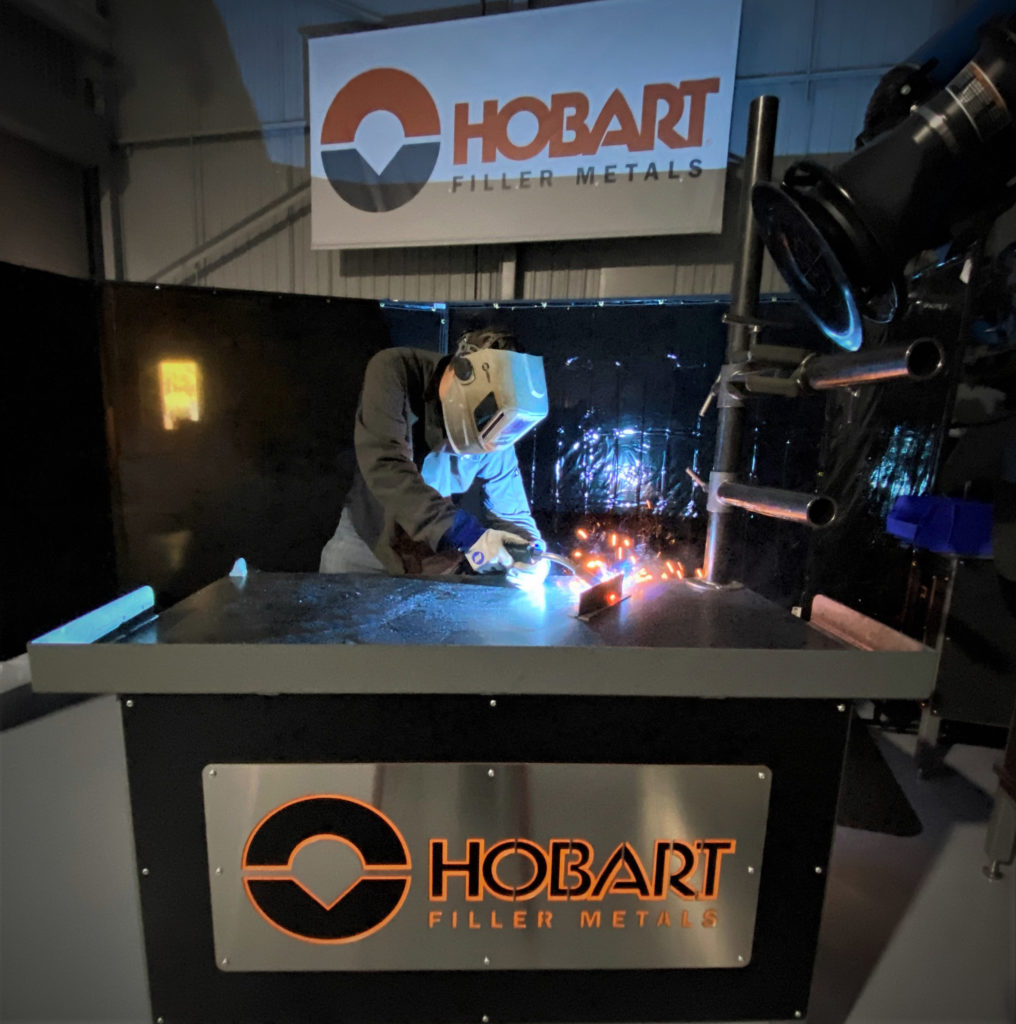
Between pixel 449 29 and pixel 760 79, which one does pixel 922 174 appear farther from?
pixel 449 29

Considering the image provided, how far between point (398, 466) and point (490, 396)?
32 centimetres

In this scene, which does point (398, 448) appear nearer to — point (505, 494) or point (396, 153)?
point (505, 494)

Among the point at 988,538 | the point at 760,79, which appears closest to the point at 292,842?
the point at 988,538

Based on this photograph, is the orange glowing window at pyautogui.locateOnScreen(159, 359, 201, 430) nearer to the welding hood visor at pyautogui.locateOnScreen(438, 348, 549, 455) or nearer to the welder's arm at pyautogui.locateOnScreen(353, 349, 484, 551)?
the welder's arm at pyautogui.locateOnScreen(353, 349, 484, 551)

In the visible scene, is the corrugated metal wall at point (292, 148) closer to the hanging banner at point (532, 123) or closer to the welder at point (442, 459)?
the hanging banner at point (532, 123)

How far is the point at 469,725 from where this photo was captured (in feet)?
2.30

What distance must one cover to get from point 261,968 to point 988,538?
1.92 meters

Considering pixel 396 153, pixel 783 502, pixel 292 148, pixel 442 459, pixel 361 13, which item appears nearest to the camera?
pixel 783 502

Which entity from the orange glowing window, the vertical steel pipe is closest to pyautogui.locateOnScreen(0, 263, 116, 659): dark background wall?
the orange glowing window

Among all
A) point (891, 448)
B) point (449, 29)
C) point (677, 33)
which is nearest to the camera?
point (891, 448)

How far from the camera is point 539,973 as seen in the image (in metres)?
0.76

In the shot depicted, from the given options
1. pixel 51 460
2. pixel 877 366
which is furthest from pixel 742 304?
pixel 51 460

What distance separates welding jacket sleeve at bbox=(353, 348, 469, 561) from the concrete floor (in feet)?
3.20

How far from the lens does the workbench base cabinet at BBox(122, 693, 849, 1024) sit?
70cm
